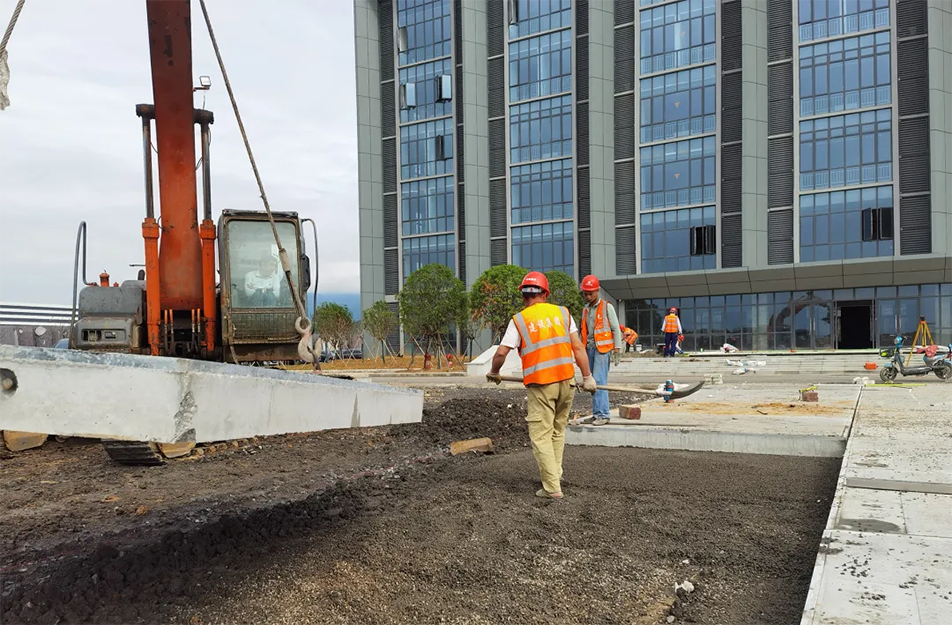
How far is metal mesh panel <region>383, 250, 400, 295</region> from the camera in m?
49.6

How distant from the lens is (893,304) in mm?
36094

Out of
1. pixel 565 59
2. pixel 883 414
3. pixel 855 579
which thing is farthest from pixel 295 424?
pixel 565 59

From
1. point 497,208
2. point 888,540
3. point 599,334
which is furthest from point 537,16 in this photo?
point 888,540

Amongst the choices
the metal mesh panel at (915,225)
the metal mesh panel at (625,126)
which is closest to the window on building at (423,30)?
the metal mesh panel at (625,126)

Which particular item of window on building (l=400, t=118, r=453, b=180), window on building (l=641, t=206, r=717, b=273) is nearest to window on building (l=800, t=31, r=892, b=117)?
window on building (l=641, t=206, r=717, b=273)

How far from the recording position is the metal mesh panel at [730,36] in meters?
37.8

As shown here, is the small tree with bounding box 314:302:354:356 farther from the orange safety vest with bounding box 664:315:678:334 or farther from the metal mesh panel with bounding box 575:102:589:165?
the orange safety vest with bounding box 664:315:678:334

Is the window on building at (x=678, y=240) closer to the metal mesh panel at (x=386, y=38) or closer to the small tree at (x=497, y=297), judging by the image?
the small tree at (x=497, y=297)

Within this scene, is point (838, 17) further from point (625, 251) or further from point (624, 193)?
point (625, 251)

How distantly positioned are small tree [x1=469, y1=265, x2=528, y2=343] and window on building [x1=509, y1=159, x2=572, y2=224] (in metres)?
11.2

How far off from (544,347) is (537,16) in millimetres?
43225

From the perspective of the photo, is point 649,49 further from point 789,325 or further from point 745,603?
point 745,603

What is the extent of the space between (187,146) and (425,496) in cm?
469

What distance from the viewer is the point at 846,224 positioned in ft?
118
